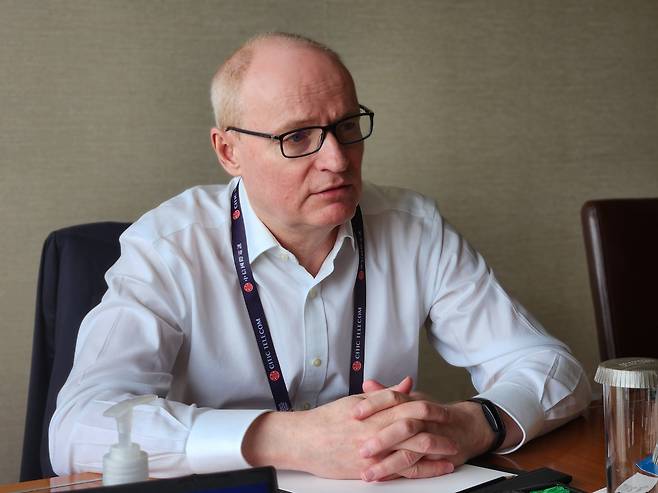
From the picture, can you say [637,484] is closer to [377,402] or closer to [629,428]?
[629,428]

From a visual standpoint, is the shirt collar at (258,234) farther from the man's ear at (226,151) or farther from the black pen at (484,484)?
the black pen at (484,484)

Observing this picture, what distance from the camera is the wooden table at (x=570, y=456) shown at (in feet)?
4.00

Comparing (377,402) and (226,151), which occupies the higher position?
(226,151)

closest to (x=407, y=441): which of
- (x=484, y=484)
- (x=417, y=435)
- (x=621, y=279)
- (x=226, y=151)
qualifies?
(x=417, y=435)

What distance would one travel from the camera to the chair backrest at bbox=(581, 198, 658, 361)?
202 cm

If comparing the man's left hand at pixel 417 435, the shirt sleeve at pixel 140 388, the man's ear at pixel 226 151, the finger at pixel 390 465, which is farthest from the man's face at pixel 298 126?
the finger at pixel 390 465

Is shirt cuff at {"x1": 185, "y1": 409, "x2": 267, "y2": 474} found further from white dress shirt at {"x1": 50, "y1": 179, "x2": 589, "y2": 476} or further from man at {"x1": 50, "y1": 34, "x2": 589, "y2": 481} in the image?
white dress shirt at {"x1": 50, "y1": 179, "x2": 589, "y2": 476}

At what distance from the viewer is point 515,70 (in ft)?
9.24

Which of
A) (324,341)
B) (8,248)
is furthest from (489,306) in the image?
(8,248)

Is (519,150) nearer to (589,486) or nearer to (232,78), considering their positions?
(232,78)

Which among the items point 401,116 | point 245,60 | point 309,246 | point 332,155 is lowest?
point 309,246

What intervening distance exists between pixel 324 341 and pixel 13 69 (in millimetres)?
1208

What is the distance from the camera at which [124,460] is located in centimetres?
84

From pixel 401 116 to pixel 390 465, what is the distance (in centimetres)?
164
